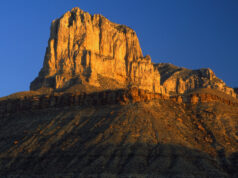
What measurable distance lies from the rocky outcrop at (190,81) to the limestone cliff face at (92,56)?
13.8m

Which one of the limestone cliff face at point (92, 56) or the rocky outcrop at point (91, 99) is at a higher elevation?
the limestone cliff face at point (92, 56)

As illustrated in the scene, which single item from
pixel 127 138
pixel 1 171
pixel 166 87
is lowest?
pixel 1 171

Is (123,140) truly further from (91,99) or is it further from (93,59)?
(93,59)

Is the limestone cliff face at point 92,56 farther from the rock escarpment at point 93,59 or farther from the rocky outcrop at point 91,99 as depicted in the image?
the rocky outcrop at point 91,99

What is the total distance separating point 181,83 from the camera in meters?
176

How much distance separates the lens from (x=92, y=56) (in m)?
140

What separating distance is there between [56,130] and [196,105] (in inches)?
1049

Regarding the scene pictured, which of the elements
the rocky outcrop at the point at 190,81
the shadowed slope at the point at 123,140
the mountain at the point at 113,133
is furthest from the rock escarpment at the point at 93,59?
the shadowed slope at the point at 123,140

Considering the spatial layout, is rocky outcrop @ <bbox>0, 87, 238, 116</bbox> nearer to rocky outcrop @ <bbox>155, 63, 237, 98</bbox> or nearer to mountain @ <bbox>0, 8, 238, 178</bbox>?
mountain @ <bbox>0, 8, 238, 178</bbox>

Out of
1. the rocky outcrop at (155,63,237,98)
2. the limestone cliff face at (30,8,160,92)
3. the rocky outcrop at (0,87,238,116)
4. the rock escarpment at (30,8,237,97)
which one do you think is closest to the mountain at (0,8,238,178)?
the rocky outcrop at (0,87,238,116)

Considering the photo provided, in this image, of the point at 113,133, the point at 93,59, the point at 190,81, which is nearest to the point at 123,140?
the point at 113,133

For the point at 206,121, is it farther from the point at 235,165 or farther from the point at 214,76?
the point at 214,76

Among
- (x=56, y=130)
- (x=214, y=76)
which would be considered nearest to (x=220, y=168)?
(x=56, y=130)

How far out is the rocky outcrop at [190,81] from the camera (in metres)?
172
